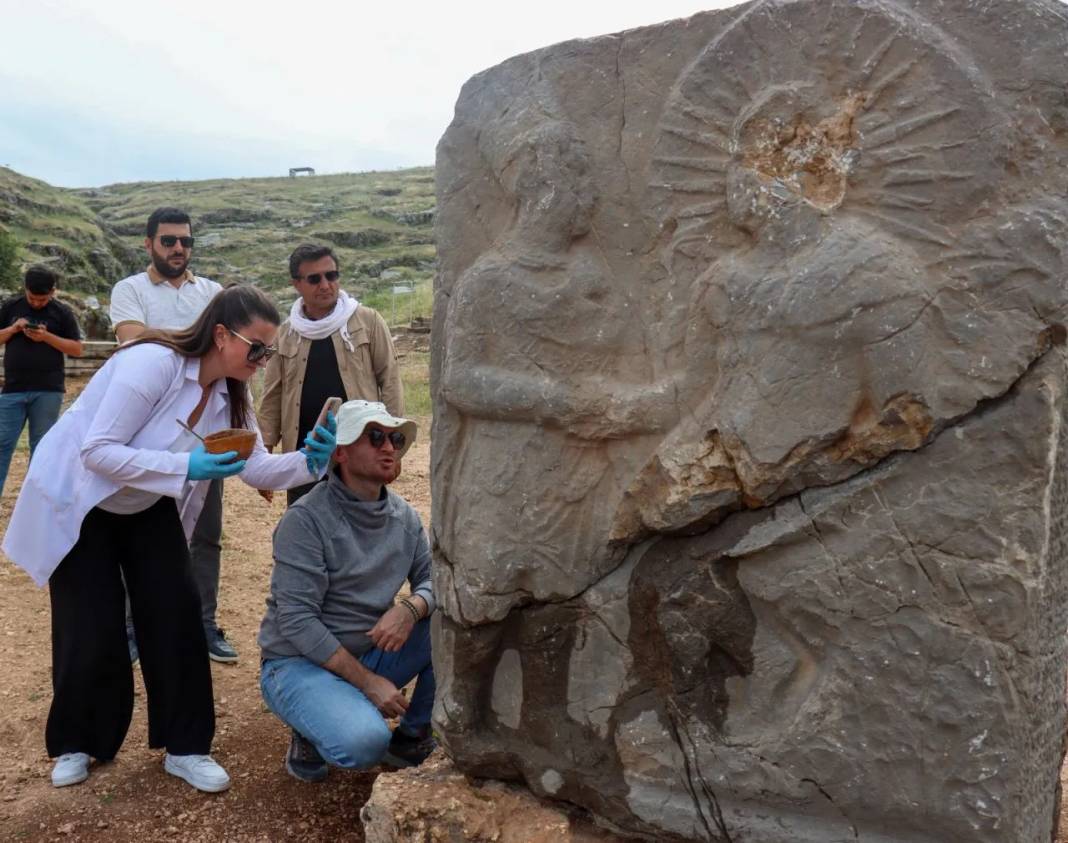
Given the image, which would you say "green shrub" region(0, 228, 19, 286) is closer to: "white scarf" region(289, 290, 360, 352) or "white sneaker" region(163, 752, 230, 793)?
"white scarf" region(289, 290, 360, 352)

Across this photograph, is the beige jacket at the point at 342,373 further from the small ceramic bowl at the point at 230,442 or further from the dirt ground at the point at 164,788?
the dirt ground at the point at 164,788

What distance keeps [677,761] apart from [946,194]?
1.69 metres

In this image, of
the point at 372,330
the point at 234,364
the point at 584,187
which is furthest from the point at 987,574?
Answer: the point at 372,330

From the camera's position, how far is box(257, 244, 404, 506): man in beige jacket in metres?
4.43

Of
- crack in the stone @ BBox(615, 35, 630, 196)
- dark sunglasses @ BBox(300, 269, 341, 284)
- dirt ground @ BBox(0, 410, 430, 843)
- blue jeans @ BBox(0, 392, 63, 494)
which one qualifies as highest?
crack in the stone @ BBox(615, 35, 630, 196)

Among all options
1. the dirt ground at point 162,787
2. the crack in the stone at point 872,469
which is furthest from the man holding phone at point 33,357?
the crack in the stone at point 872,469

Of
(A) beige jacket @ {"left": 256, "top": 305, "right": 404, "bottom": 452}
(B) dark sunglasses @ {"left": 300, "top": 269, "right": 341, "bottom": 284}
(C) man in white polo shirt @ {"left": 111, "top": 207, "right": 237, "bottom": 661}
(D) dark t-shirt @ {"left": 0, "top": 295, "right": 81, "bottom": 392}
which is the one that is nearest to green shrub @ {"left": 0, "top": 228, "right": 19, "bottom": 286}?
(D) dark t-shirt @ {"left": 0, "top": 295, "right": 81, "bottom": 392}

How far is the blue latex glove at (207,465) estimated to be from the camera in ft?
11.0

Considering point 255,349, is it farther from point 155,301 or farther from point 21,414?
point 21,414

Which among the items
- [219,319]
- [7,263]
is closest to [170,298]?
[219,319]

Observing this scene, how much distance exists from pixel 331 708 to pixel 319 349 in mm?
1684

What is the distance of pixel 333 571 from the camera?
11.8 ft

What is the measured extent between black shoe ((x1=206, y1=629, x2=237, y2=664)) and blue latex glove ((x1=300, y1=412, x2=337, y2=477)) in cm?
175

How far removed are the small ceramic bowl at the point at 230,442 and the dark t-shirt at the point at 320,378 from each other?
1.01 metres
